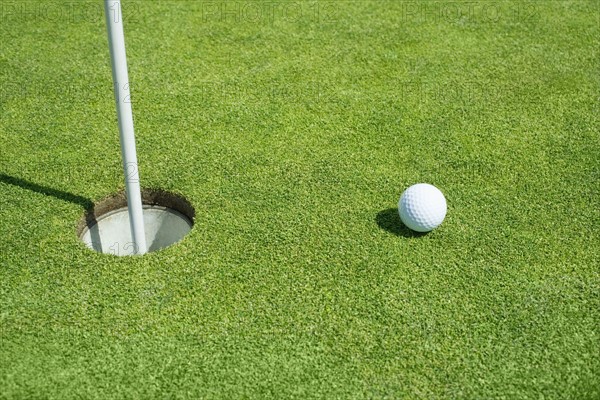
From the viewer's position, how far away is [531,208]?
15.9ft

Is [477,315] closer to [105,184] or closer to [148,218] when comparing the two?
[148,218]

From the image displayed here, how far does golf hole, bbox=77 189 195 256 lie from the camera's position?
480cm

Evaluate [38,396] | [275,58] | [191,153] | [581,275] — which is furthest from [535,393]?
[275,58]

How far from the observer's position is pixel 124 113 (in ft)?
13.1

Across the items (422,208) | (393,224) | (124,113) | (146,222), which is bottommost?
(146,222)

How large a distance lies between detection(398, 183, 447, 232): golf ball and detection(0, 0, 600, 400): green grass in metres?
0.13

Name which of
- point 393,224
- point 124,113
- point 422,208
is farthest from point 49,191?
point 422,208

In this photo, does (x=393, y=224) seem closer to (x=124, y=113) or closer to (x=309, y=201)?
(x=309, y=201)

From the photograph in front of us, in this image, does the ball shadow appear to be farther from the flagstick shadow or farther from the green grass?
the flagstick shadow

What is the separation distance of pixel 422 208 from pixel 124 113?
6.30 ft

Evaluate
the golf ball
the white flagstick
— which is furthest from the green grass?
the white flagstick

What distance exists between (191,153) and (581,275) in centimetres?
288

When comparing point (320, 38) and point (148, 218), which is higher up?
point (320, 38)

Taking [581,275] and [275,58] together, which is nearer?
[581,275]
